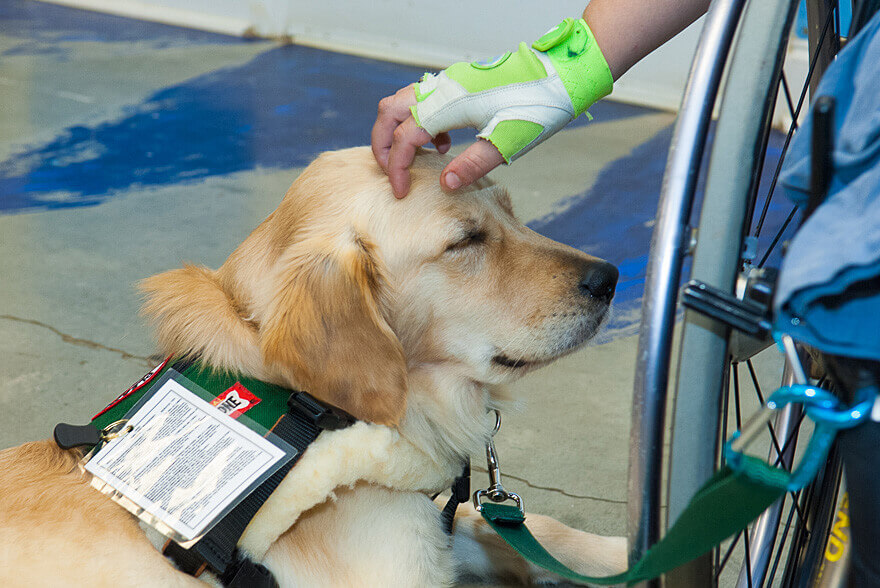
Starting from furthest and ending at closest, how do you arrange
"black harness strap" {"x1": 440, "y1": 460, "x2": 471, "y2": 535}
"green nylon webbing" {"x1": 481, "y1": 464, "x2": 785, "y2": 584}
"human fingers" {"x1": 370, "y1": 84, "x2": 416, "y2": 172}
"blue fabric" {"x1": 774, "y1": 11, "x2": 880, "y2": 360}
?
"black harness strap" {"x1": 440, "y1": 460, "x2": 471, "y2": 535}
"human fingers" {"x1": 370, "y1": 84, "x2": 416, "y2": 172}
"green nylon webbing" {"x1": 481, "y1": 464, "x2": 785, "y2": 584}
"blue fabric" {"x1": 774, "y1": 11, "x2": 880, "y2": 360}

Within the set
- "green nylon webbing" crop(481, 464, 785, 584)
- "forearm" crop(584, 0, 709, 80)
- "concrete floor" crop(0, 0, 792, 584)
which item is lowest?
"concrete floor" crop(0, 0, 792, 584)

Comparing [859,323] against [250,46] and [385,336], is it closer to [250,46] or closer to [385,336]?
[385,336]

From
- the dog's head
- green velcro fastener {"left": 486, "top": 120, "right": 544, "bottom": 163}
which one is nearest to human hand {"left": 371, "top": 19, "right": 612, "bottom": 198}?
green velcro fastener {"left": 486, "top": 120, "right": 544, "bottom": 163}

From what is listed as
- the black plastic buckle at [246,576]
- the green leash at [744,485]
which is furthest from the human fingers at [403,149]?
the green leash at [744,485]

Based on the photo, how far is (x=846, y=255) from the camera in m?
0.70

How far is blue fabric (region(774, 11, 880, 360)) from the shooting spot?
2.32 feet

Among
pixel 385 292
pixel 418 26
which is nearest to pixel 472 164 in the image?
pixel 385 292

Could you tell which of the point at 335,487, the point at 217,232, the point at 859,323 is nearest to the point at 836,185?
the point at 859,323

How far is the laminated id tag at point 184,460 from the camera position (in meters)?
1.34

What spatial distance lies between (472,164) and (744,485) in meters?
0.84

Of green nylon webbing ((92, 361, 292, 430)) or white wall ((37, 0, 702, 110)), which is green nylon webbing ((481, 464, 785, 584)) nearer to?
green nylon webbing ((92, 361, 292, 430))

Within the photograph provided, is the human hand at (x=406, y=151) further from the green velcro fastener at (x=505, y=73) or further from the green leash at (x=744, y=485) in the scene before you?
the green leash at (x=744, y=485)

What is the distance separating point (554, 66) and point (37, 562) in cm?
125

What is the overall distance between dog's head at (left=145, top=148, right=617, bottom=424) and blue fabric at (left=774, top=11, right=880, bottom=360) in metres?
0.85
